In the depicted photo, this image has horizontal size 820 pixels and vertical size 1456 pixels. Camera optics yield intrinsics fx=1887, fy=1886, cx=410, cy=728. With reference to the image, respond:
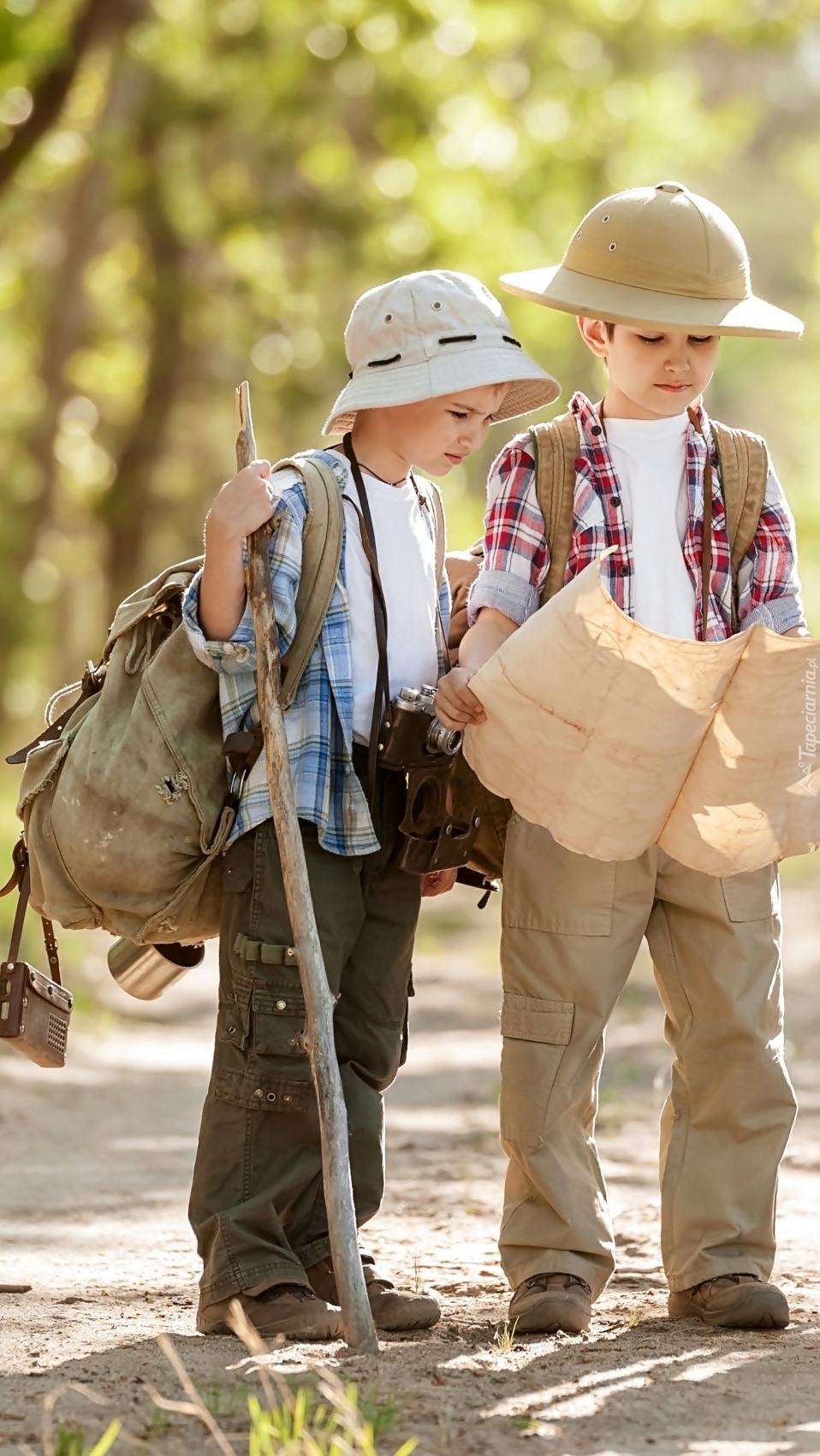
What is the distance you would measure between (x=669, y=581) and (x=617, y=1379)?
58.0 inches

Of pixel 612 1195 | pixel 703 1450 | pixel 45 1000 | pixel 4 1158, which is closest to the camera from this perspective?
pixel 703 1450

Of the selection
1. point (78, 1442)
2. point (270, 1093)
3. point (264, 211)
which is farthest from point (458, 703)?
point (264, 211)

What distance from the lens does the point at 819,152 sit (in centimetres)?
2998

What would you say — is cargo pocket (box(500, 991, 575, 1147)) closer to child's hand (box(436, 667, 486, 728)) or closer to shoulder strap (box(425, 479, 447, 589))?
child's hand (box(436, 667, 486, 728))

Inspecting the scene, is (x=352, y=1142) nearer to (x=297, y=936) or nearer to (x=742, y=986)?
(x=297, y=936)

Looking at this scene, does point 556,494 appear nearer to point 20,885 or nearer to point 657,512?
point 657,512

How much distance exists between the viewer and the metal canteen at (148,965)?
12.8 ft

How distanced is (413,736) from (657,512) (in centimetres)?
67

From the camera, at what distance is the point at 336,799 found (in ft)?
11.7

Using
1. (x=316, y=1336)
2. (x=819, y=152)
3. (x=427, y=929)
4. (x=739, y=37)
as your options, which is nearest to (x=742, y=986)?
(x=316, y=1336)

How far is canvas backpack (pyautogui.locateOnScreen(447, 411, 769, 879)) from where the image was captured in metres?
3.66

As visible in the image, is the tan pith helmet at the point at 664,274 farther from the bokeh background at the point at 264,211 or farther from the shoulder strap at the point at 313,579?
the bokeh background at the point at 264,211

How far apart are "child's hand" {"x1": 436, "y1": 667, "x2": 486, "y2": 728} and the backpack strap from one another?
1.96 feet

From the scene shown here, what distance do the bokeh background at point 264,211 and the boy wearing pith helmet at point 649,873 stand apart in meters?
10.9
